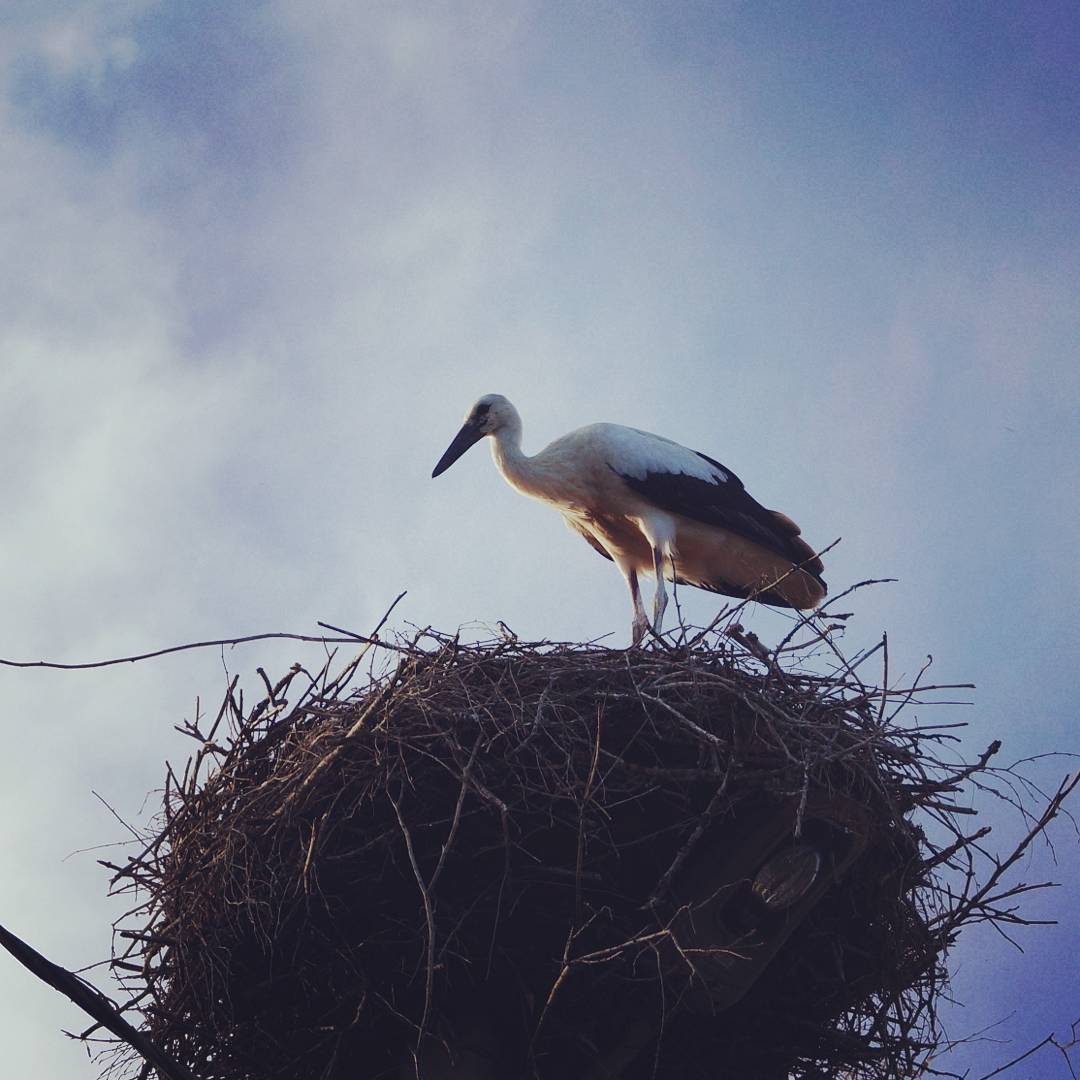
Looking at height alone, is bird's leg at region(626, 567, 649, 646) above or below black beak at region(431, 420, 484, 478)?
below

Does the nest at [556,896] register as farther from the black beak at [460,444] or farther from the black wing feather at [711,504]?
the black beak at [460,444]

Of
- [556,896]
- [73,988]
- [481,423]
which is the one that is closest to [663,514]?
[481,423]

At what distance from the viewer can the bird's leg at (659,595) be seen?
21.7 ft

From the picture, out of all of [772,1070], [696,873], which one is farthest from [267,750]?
[772,1070]

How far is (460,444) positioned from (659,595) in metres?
1.52

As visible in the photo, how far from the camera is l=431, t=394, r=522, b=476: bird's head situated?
7.32 metres

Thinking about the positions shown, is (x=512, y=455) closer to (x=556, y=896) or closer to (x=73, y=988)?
(x=556, y=896)

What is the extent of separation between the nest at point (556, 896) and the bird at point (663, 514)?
2956mm

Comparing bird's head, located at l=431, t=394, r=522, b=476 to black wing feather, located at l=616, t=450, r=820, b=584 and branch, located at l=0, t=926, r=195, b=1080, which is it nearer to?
black wing feather, located at l=616, t=450, r=820, b=584

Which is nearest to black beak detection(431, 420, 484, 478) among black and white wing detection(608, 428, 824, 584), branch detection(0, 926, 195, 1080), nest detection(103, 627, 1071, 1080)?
black and white wing detection(608, 428, 824, 584)

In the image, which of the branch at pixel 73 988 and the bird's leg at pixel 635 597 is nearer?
the branch at pixel 73 988

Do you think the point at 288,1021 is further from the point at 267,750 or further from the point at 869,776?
the point at 869,776

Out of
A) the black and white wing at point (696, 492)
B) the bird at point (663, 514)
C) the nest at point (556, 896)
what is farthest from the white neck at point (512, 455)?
the nest at point (556, 896)

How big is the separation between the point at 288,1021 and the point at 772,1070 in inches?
50.4
